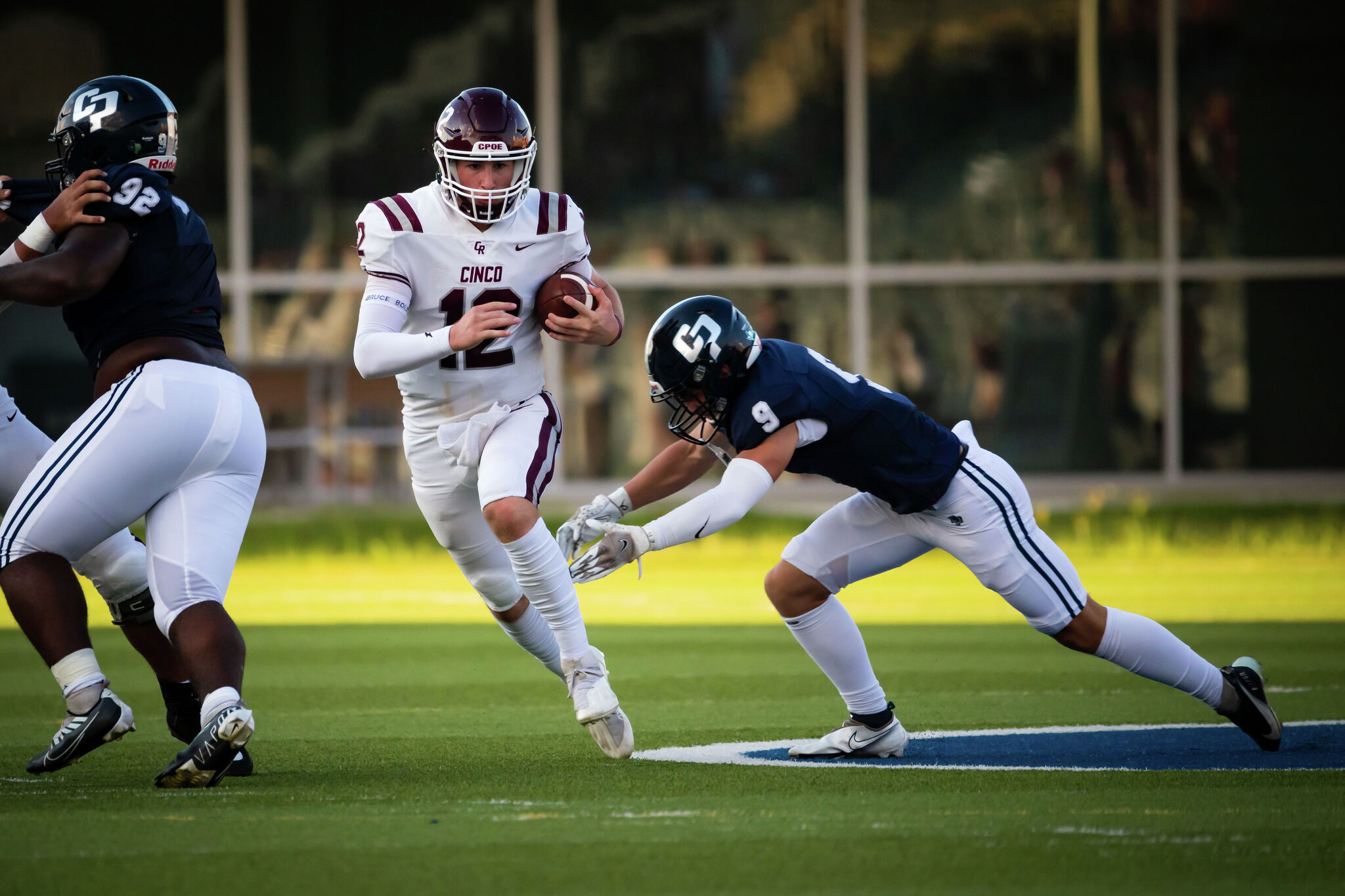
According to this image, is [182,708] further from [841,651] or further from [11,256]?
[841,651]

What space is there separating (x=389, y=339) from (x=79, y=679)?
1.30 meters

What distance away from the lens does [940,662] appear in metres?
7.39

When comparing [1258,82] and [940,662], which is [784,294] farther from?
[940,662]

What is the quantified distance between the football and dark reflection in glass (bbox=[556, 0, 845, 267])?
1131cm

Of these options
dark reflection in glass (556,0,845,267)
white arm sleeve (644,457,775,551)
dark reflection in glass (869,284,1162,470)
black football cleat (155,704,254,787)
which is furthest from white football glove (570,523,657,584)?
dark reflection in glass (556,0,845,267)

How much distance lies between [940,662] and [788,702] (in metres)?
1.39

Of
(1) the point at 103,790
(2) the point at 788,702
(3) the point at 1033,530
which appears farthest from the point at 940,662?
(1) the point at 103,790

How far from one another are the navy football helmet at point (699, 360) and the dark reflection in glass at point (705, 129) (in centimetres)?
1197

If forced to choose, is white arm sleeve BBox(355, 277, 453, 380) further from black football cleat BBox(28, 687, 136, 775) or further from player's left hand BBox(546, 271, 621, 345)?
black football cleat BBox(28, 687, 136, 775)

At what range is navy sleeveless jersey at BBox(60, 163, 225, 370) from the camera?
4484 millimetres

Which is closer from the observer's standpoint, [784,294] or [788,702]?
[788,702]

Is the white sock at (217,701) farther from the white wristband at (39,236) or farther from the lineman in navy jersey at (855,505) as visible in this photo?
the white wristband at (39,236)

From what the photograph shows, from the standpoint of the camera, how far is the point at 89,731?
14.5 ft

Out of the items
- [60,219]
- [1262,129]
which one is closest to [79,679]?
[60,219]
